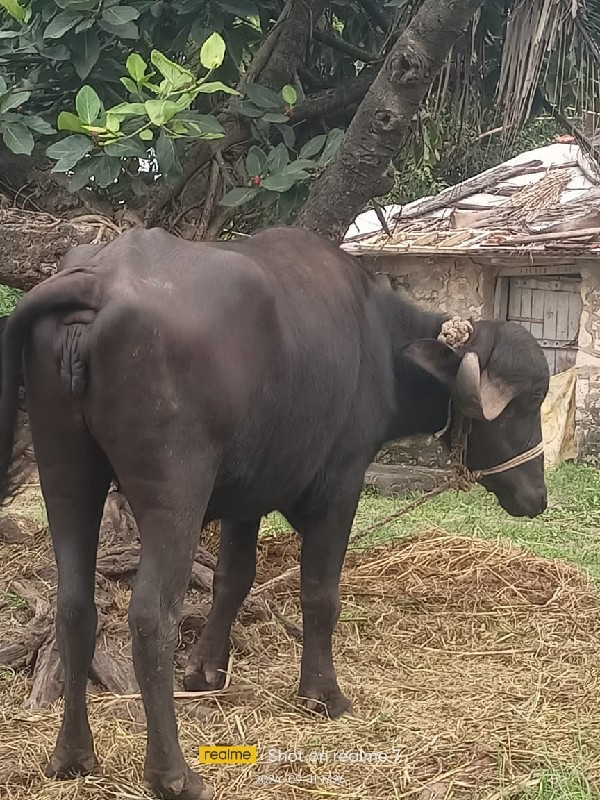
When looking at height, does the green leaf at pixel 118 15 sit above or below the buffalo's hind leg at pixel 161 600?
above

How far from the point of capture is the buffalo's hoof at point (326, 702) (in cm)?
430

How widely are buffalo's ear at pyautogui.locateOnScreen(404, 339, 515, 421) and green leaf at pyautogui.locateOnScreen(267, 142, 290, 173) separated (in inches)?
42.2

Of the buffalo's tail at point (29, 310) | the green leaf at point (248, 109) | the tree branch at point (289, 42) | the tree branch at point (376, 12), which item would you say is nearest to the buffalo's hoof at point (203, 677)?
the buffalo's tail at point (29, 310)

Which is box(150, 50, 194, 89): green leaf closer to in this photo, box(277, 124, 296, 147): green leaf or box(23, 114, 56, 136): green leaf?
box(23, 114, 56, 136): green leaf

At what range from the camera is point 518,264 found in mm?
10680

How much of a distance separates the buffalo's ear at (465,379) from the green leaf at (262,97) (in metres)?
1.37

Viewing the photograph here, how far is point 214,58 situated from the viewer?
4.07m

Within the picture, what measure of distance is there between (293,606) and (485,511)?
11.3ft

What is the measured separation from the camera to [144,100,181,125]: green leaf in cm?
399

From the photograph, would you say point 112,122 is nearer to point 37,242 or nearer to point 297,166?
point 297,166

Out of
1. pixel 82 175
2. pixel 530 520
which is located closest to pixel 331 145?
pixel 82 175

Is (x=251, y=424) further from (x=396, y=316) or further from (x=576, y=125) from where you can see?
(x=576, y=125)

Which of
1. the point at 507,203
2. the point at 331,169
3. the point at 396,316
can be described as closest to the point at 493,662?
the point at 396,316

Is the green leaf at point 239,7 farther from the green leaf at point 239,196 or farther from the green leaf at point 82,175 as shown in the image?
the green leaf at point 82,175
